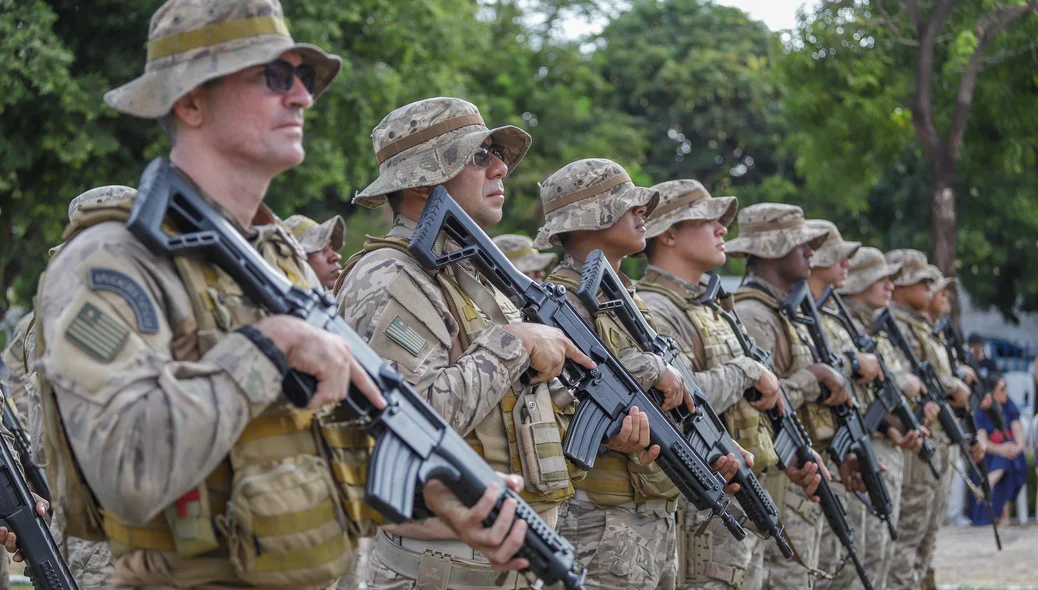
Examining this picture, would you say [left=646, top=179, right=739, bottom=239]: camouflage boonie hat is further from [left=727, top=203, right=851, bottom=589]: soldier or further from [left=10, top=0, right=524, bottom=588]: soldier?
[left=10, top=0, right=524, bottom=588]: soldier

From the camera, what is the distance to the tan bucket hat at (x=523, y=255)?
9617mm

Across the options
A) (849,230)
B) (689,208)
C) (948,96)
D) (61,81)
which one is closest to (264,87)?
(689,208)

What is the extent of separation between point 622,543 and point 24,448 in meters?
3.00

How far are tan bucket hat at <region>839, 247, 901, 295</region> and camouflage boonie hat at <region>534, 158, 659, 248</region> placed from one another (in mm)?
5211

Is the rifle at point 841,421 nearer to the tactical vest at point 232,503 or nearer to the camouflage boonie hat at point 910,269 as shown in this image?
the camouflage boonie hat at point 910,269

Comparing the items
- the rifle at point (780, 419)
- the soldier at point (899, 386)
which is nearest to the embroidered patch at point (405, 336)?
the rifle at point (780, 419)

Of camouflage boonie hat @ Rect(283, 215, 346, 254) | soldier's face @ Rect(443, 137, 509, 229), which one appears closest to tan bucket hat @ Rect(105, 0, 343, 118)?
soldier's face @ Rect(443, 137, 509, 229)

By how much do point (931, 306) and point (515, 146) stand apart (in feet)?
31.2

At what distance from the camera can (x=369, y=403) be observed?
9.32 ft

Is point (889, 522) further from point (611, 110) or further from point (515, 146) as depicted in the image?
point (611, 110)

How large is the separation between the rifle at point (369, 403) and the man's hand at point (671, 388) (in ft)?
5.97

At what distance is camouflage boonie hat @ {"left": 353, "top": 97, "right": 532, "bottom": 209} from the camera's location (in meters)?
4.15

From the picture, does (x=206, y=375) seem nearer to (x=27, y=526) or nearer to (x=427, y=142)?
(x=427, y=142)

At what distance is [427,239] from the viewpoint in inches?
153
